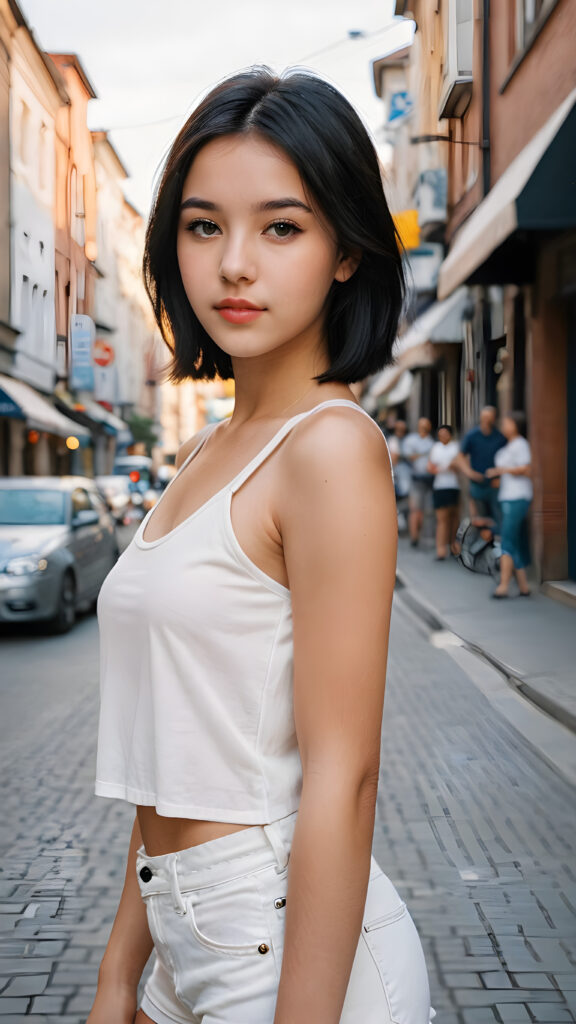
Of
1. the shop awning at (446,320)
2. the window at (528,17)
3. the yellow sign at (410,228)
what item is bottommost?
the shop awning at (446,320)

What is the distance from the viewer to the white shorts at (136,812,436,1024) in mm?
1094

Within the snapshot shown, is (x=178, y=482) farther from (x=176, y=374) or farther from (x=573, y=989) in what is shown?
(x=573, y=989)

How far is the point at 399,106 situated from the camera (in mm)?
1917

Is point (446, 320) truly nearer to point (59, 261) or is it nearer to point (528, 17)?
point (528, 17)

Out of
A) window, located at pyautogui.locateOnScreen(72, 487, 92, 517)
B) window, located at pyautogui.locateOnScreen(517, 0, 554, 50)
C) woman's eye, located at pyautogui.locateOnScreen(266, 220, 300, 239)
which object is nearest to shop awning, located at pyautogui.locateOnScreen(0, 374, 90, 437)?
woman's eye, located at pyautogui.locateOnScreen(266, 220, 300, 239)

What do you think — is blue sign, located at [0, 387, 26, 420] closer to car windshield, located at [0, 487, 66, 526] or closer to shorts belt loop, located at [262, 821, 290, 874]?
shorts belt loop, located at [262, 821, 290, 874]

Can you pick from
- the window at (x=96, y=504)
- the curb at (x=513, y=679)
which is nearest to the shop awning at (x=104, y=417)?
the curb at (x=513, y=679)

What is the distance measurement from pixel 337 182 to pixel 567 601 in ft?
24.7

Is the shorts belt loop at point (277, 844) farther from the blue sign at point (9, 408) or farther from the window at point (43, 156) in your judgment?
the window at point (43, 156)

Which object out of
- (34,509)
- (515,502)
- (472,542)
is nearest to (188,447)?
(472,542)

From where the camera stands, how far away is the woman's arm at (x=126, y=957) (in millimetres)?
1311

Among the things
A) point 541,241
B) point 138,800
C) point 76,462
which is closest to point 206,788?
point 138,800

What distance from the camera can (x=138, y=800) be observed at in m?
1.22

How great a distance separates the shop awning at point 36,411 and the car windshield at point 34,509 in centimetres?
892
